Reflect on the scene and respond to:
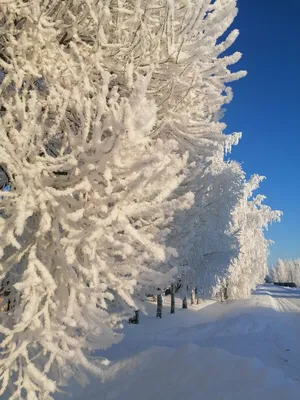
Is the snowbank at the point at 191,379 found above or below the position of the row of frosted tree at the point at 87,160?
below

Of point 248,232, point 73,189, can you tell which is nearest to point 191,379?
point 73,189

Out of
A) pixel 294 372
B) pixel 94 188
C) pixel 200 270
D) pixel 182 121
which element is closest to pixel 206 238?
pixel 200 270

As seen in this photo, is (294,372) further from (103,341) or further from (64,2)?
(64,2)

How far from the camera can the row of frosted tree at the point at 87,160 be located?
7.98 feet

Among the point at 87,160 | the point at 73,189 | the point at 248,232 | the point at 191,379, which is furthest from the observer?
the point at 248,232

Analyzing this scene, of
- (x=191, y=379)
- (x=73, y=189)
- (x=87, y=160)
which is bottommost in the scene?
(x=191, y=379)

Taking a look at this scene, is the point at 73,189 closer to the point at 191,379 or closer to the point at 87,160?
the point at 87,160

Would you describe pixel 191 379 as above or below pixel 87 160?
below

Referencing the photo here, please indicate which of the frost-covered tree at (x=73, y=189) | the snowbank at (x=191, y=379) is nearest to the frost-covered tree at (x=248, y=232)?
the snowbank at (x=191, y=379)

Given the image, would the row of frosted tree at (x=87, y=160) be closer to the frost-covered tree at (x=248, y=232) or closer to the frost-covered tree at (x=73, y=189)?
the frost-covered tree at (x=73, y=189)

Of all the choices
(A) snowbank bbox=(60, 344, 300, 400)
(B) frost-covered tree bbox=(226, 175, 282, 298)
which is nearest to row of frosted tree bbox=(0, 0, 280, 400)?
(A) snowbank bbox=(60, 344, 300, 400)

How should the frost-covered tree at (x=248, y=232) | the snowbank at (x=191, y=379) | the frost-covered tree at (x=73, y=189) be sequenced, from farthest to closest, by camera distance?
the frost-covered tree at (x=248, y=232)
the snowbank at (x=191, y=379)
the frost-covered tree at (x=73, y=189)

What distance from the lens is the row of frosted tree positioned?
7.98 feet

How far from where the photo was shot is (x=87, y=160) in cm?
251
